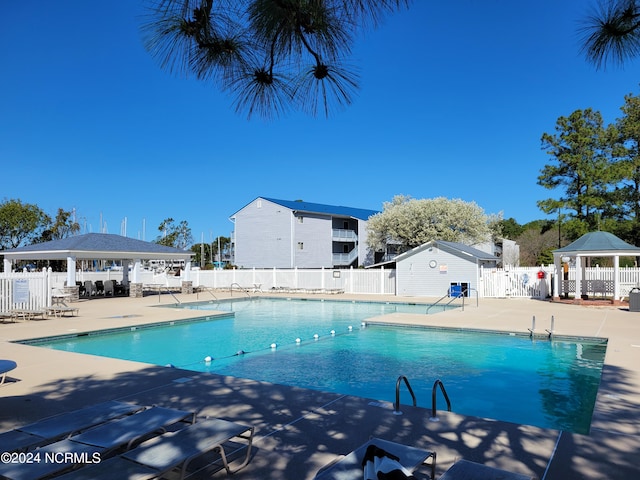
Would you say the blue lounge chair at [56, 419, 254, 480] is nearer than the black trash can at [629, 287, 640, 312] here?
Yes

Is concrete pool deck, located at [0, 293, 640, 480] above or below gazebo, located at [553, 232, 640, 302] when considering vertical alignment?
below

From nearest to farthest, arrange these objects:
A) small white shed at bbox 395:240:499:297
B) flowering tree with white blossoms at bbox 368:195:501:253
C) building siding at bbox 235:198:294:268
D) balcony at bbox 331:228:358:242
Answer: small white shed at bbox 395:240:499:297 < flowering tree with white blossoms at bbox 368:195:501:253 < building siding at bbox 235:198:294:268 < balcony at bbox 331:228:358:242

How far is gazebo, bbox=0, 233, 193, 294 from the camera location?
23934 mm

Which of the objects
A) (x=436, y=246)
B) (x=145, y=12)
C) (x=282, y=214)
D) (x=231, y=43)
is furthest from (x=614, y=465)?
(x=282, y=214)

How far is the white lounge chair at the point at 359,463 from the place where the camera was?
315 centimetres

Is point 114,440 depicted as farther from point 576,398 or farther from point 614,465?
point 576,398

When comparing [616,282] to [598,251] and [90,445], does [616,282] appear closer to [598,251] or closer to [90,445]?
[598,251]

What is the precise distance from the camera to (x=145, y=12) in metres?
3.80

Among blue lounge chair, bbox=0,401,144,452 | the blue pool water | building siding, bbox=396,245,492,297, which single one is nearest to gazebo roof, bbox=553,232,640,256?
building siding, bbox=396,245,492,297

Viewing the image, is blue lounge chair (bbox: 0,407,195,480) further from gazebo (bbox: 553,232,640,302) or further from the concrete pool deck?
gazebo (bbox: 553,232,640,302)

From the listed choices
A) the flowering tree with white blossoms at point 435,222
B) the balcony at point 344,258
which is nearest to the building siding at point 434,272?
the flowering tree with white blossoms at point 435,222

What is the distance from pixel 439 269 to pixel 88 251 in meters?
18.1

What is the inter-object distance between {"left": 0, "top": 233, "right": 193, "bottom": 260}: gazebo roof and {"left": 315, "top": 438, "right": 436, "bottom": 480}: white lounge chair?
77.9ft

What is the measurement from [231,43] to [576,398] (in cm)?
796
